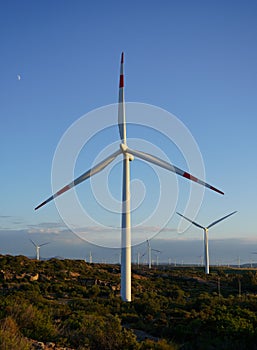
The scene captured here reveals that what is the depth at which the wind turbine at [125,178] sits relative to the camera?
39.7 m

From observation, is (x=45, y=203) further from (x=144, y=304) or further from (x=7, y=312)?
(x=7, y=312)

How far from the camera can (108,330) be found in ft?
59.6

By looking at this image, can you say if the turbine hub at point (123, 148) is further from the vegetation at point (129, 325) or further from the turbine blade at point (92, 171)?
the vegetation at point (129, 325)

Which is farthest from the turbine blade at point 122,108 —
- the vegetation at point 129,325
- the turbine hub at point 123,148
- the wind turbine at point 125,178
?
the vegetation at point 129,325

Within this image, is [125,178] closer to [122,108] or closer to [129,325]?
[122,108]

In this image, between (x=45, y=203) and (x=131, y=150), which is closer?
(x=45, y=203)

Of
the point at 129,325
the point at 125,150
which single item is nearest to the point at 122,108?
the point at 125,150

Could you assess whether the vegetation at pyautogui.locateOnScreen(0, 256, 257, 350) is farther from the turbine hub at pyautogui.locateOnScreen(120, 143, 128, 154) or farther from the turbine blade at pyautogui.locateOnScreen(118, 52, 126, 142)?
the turbine blade at pyautogui.locateOnScreen(118, 52, 126, 142)

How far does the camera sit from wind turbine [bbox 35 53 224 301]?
3969 cm

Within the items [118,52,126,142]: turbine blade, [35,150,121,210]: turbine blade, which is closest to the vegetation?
[35,150,121,210]: turbine blade

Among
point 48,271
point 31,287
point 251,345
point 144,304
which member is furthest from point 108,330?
point 48,271

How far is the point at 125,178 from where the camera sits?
42.4 metres

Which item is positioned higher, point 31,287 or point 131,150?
point 131,150

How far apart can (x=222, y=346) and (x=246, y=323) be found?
3.15 metres
